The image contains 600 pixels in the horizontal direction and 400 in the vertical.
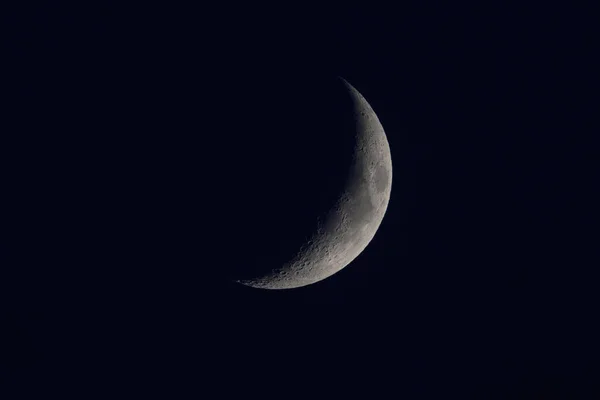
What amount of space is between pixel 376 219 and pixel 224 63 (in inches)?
118

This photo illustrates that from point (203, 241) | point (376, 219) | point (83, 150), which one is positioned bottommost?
point (203, 241)

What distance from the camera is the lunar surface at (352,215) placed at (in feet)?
23.0

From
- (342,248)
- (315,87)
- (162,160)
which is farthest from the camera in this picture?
(342,248)

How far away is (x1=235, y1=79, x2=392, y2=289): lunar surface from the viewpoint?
702 cm

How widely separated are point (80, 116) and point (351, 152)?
10.4 ft

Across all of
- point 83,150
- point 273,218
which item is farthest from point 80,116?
Result: point 273,218

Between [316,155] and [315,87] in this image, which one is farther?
[315,87]

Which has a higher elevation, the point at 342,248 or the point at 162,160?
the point at 162,160

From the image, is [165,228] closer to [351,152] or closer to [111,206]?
[111,206]

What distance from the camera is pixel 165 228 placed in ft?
21.2

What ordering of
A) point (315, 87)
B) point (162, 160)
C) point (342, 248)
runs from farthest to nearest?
point (342, 248)
point (315, 87)
point (162, 160)

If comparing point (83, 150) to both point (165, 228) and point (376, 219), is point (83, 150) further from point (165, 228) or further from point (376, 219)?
point (376, 219)

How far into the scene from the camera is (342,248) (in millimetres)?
7449

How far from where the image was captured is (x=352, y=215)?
7219mm
